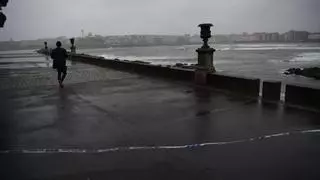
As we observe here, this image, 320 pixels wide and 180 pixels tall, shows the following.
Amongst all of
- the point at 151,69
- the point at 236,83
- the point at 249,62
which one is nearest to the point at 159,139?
the point at 236,83

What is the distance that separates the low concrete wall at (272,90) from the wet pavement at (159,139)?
19.3 inches

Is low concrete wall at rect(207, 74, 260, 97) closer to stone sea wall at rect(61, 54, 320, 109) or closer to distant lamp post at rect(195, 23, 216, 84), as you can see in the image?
stone sea wall at rect(61, 54, 320, 109)

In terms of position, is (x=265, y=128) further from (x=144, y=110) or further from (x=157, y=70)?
(x=157, y=70)

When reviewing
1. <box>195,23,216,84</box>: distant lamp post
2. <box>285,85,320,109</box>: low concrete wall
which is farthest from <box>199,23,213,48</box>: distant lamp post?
<box>285,85,320,109</box>: low concrete wall

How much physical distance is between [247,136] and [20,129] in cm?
499

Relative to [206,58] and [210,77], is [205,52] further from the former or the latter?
[210,77]

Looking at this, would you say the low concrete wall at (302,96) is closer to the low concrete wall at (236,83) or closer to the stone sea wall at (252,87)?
the stone sea wall at (252,87)

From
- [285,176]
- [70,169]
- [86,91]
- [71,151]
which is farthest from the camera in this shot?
[86,91]

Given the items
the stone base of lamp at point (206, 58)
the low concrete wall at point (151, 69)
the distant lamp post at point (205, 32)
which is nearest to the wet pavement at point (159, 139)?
the stone base of lamp at point (206, 58)

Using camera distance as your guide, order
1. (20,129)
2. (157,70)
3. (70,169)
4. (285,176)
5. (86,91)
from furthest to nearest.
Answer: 1. (157,70)
2. (86,91)
3. (20,129)
4. (70,169)
5. (285,176)

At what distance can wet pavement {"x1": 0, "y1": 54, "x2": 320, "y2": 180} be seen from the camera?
5832 mm

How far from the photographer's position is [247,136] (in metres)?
7.67

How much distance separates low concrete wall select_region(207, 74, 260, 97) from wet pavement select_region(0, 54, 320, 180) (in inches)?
21.8

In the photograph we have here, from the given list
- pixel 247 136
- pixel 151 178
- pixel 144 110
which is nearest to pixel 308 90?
pixel 247 136
